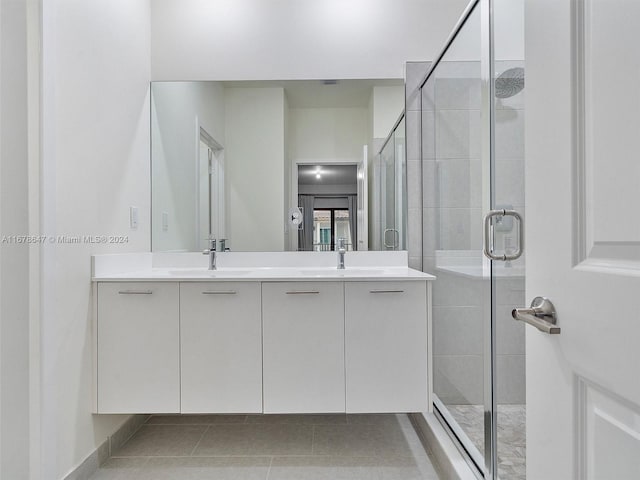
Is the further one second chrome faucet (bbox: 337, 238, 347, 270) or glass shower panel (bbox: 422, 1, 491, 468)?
second chrome faucet (bbox: 337, 238, 347, 270)

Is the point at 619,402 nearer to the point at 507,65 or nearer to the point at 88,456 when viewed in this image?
the point at 507,65

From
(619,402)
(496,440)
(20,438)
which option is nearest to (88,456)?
(20,438)

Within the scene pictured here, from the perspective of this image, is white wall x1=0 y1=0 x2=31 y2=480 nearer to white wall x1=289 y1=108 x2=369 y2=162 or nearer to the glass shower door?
white wall x1=289 y1=108 x2=369 y2=162

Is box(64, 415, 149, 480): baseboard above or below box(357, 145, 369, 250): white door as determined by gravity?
below

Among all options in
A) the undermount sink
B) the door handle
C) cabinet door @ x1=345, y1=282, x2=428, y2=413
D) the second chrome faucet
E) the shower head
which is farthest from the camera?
the second chrome faucet

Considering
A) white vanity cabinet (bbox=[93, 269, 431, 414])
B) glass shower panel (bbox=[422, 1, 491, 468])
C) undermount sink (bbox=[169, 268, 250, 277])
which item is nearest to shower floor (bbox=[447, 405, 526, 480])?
glass shower panel (bbox=[422, 1, 491, 468])

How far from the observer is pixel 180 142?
2311 mm

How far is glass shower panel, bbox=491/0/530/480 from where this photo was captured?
4.22ft

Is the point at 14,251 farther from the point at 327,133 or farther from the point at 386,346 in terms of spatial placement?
the point at 327,133

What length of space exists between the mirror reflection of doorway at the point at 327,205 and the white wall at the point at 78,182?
36.4 inches

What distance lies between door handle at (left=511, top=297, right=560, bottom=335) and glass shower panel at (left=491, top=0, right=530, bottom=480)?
0.63 meters

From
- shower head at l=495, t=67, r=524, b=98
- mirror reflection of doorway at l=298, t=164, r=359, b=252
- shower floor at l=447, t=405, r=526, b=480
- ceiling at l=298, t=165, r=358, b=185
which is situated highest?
shower head at l=495, t=67, r=524, b=98

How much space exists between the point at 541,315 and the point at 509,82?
981 millimetres

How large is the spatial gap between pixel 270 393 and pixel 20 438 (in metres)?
0.88
